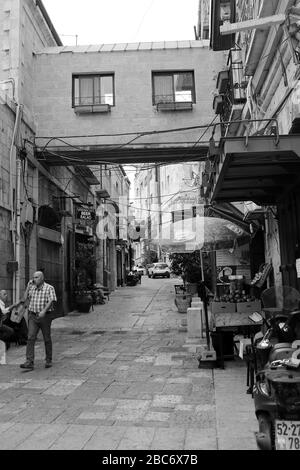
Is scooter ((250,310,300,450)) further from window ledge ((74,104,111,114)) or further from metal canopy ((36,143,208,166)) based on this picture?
window ledge ((74,104,111,114))

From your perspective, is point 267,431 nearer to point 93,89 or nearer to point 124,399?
point 124,399

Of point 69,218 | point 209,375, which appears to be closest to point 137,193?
point 69,218

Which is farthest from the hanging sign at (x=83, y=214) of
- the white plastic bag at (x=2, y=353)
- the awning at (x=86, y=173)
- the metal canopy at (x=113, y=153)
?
the white plastic bag at (x=2, y=353)

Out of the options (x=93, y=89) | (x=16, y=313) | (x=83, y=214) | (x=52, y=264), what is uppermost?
(x=93, y=89)

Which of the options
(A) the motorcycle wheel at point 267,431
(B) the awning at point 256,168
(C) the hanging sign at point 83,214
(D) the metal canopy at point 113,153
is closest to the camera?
(A) the motorcycle wheel at point 267,431

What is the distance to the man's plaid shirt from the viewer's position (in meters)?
8.33

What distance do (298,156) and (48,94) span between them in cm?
1018

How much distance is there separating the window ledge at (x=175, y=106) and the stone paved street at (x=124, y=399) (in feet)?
22.5

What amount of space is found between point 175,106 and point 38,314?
822 cm

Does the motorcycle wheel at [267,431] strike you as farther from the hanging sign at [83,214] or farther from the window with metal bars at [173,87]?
the hanging sign at [83,214]

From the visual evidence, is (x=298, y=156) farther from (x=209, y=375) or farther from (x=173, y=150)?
(x=173, y=150)

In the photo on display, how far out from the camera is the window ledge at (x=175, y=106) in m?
13.8

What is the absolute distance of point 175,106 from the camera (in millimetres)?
13891

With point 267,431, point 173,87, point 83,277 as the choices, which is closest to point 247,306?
point 267,431
